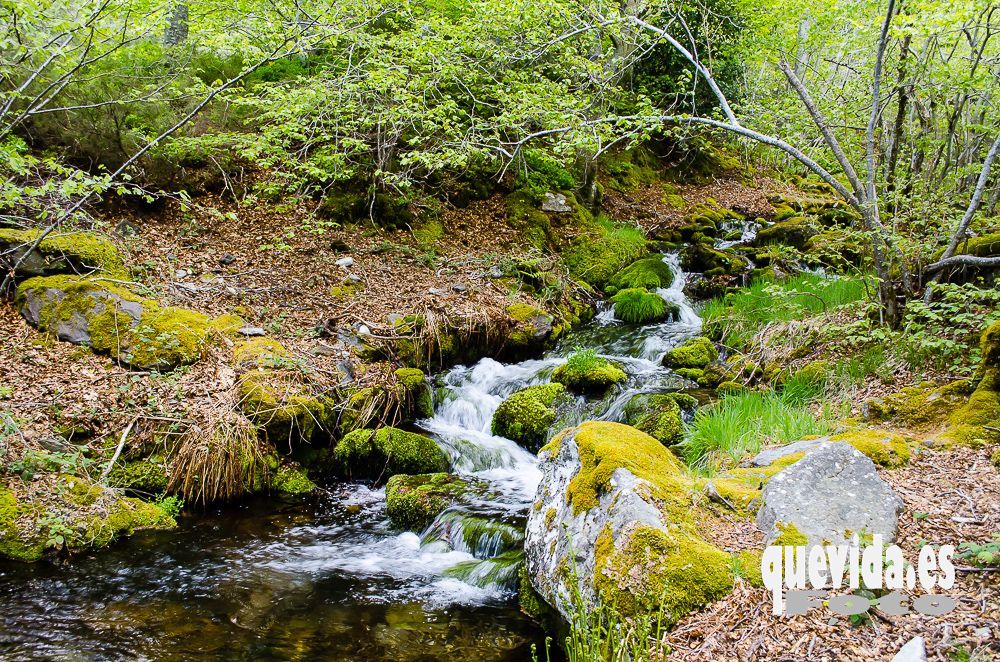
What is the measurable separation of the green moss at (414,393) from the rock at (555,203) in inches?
275

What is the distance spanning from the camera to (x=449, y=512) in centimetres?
→ 574

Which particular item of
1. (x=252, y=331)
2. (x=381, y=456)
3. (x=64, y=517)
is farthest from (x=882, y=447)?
(x=252, y=331)

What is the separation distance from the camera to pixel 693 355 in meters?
8.67

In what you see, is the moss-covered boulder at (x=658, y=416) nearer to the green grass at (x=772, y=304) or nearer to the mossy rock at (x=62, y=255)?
the green grass at (x=772, y=304)

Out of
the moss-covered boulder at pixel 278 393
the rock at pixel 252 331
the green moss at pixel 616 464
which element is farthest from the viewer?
the rock at pixel 252 331

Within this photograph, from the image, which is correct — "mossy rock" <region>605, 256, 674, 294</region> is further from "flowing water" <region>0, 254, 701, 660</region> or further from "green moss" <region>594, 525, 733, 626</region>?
"green moss" <region>594, 525, 733, 626</region>

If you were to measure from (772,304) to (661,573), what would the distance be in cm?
653

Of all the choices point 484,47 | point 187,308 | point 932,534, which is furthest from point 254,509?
point 484,47

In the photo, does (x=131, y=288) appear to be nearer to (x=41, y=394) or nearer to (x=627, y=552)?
(x=41, y=394)

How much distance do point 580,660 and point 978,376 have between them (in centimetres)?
461

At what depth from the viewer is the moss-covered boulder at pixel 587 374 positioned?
7.96m

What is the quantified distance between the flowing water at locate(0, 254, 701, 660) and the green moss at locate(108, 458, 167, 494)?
564 millimetres

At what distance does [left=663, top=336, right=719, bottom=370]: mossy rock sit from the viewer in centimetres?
859

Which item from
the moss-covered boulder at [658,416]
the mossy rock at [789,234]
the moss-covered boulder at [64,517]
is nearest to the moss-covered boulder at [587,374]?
the moss-covered boulder at [658,416]
